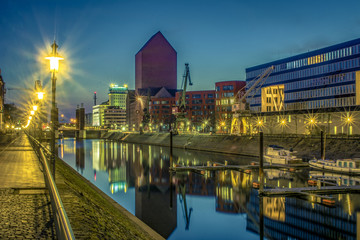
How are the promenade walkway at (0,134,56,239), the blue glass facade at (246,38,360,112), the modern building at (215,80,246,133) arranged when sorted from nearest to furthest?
1. the promenade walkway at (0,134,56,239)
2. the blue glass facade at (246,38,360,112)
3. the modern building at (215,80,246,133)

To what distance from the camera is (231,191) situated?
124 feet

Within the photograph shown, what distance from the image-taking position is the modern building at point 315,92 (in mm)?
88562

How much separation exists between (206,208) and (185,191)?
6901 millimetres

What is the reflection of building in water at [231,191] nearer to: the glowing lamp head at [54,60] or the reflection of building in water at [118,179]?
the reflection of building in water at [118,179]

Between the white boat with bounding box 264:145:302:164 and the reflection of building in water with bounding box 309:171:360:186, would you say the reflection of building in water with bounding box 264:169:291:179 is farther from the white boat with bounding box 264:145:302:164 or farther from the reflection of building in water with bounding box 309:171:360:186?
the white boat with bounding box 264:145:302:164

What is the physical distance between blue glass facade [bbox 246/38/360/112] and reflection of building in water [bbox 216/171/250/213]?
60.2 metres

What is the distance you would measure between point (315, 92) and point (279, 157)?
186 ft

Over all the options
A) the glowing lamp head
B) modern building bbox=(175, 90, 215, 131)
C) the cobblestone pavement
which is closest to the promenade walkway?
the cobblestone pavement

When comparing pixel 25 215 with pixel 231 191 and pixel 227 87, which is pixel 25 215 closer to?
pixel 231 191

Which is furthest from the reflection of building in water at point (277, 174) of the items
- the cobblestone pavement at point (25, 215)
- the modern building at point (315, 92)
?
the modern building at point (315, 92)

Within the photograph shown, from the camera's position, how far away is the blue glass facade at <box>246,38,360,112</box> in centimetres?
9569

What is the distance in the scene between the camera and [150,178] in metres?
48.9

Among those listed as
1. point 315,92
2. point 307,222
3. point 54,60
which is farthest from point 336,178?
point 315,92

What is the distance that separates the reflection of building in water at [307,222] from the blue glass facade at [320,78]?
2890 inches
